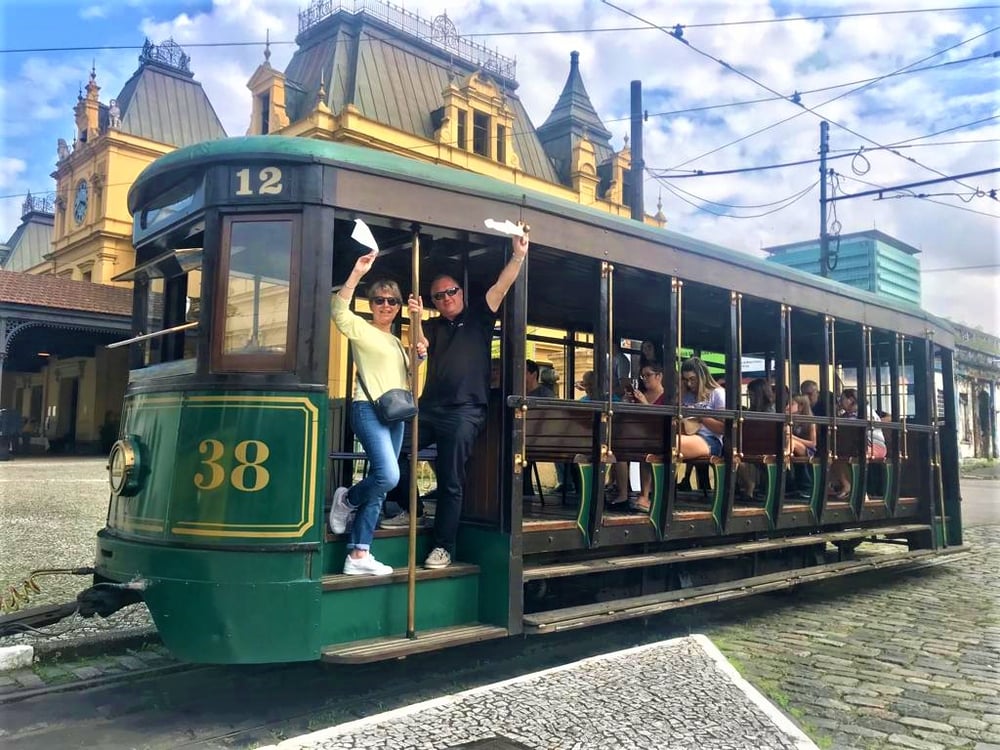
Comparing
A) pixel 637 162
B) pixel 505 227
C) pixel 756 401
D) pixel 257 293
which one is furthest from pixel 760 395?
pixel 637 162

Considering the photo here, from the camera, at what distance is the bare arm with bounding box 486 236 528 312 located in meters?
4.71

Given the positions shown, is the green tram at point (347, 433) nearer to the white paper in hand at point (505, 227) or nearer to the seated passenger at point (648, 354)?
the white paper in hand at point (505, 227)

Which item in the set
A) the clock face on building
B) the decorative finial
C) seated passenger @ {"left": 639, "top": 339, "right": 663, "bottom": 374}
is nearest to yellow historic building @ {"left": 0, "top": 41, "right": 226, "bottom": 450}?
the clock face on building

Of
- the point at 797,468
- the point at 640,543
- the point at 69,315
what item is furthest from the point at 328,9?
the point at 640,543

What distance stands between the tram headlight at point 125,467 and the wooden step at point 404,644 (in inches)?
52.2

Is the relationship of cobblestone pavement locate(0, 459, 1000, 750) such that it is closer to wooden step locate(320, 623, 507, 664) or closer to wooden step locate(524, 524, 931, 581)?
wooden step locate(524, 524, 931, 581)

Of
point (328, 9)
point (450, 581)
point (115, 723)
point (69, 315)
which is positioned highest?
point (328, 9)

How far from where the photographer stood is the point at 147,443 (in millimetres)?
4312

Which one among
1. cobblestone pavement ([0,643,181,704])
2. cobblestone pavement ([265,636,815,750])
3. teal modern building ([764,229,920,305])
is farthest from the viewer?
teal modern building ([764,229,920,305])

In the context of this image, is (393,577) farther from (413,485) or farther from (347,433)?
(347,433)

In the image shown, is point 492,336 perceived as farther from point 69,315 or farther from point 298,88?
point 298,88

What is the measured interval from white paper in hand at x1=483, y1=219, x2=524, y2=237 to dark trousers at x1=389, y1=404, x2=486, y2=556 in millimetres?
1003

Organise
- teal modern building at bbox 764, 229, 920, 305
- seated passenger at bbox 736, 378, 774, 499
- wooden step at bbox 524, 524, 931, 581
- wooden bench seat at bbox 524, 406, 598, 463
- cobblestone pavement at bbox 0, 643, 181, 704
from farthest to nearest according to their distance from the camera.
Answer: teal modern building at bbox 764, 229, 920, 305 < seated passenger at bbox 736, 378, 774, 499 < wooden bench seat at bbox 524, 406, 598, 463 < wooden step at bbox 524, 524, 931, 581 < cobblestone pavement at bbox 0, 643, 181, 704

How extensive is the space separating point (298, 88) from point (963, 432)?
27986 millimetres
